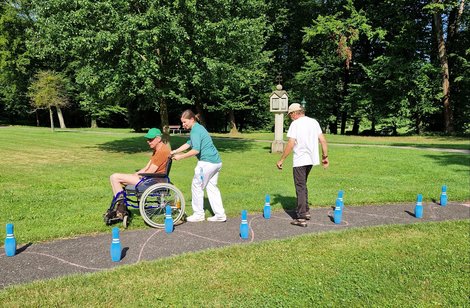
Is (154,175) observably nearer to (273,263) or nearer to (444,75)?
(273,263)

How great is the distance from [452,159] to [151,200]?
42.1 feet

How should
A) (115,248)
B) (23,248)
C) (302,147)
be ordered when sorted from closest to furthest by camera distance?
1. (115,248)
2. (23,248)
3. (302,147)

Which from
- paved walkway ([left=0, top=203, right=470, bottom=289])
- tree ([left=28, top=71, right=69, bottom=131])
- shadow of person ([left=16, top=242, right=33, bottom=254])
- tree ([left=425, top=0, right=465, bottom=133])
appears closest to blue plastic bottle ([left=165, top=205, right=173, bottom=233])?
paved walkway ([left=0, top=203, right=470, bottom=289])

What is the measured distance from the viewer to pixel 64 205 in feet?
25.7

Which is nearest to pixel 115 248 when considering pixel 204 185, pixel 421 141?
pixel 204 185

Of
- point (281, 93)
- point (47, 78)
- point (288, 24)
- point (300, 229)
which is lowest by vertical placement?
point (300, 229)

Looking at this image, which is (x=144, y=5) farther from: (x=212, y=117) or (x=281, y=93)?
(x=212, y=117)

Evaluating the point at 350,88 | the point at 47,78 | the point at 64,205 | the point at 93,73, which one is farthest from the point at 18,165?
the point at 350,88

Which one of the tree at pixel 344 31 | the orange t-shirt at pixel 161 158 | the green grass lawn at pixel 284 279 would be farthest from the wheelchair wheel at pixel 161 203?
the tree at pixel 344 31

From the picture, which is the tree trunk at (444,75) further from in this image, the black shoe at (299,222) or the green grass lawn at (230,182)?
the black shoe at (299,222)

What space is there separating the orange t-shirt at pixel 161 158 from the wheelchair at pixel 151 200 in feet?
0.52

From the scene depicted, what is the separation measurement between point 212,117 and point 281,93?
2631cm

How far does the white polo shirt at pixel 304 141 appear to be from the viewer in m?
6.34

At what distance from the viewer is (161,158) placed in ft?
21.5
